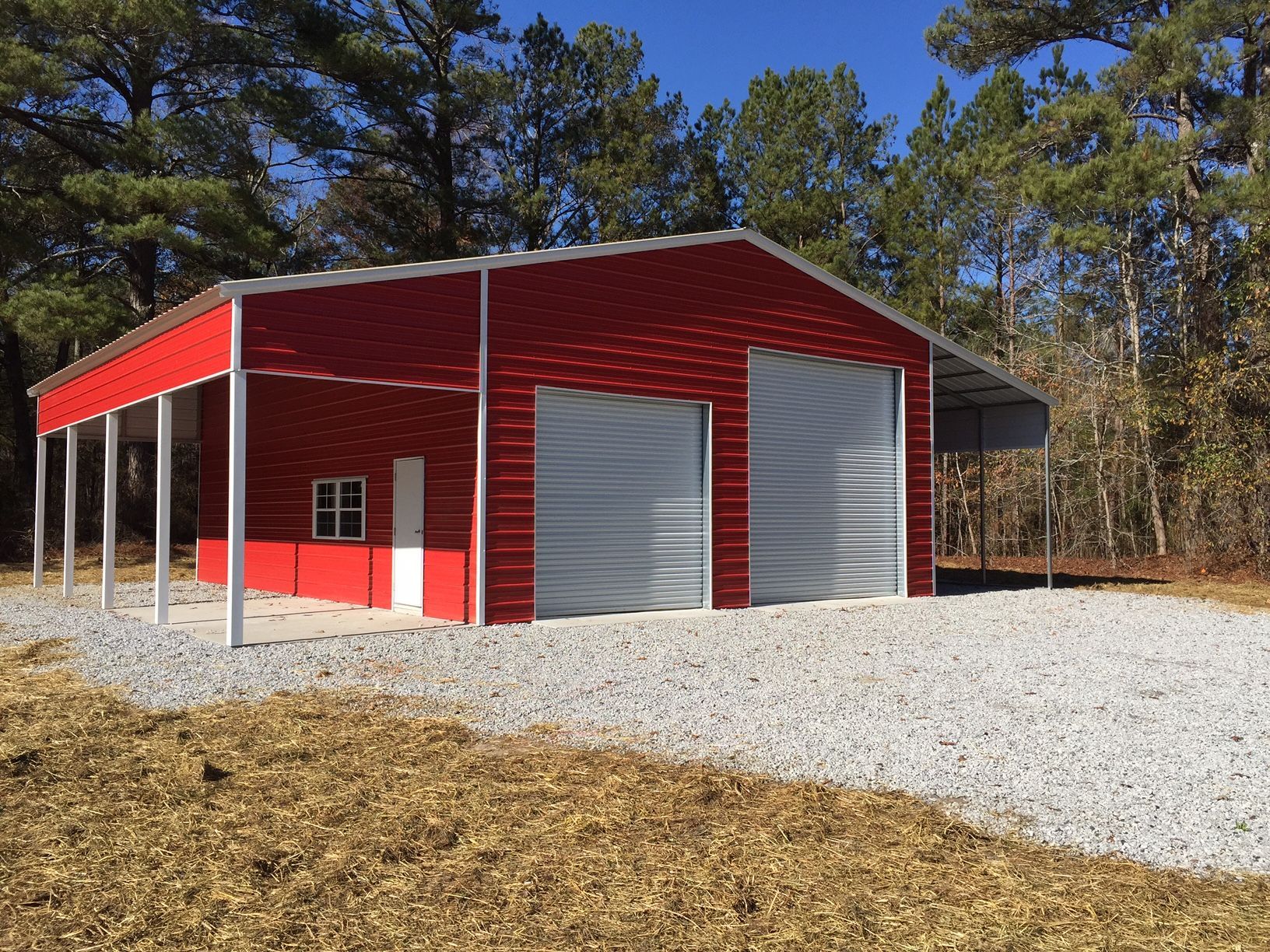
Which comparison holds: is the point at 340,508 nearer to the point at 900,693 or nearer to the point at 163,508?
the point at 163,508

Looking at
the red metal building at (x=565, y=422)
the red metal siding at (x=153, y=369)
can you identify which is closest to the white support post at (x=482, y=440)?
the red metal building at (x=565, y=422)

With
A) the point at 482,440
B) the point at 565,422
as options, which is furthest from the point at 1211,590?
the point at 482,440

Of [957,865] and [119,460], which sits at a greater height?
[119,460]

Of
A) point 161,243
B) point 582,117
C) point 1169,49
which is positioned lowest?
point 161,243

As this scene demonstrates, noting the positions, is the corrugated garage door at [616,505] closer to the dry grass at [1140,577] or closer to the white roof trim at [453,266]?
the white roof trim at [453,266]

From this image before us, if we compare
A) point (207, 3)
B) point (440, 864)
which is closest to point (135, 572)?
point (207, 3)

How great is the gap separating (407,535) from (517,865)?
318 inches

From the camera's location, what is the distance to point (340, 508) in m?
12.8

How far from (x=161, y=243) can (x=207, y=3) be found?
5.11 metres

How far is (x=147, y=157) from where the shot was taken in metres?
17.9

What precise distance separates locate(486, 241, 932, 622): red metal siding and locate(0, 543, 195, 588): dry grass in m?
9.34

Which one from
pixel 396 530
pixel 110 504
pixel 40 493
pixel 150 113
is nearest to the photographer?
pixel 110 504

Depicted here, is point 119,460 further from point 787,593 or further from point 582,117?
point 787,593

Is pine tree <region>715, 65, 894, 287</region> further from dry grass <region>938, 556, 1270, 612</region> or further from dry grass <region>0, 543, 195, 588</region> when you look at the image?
dry grass <region>0, 543, 195, 588</region>
